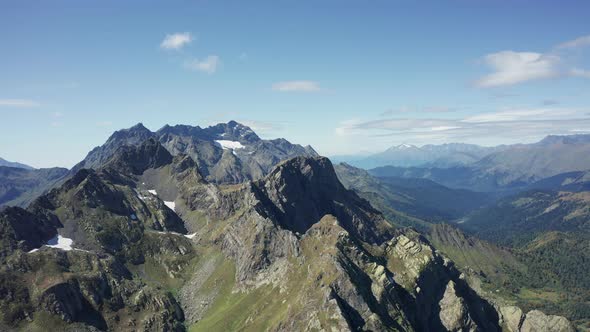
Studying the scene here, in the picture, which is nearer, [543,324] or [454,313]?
[454,313]

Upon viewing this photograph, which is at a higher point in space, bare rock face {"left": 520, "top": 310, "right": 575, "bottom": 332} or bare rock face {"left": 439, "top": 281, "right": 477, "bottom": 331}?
bare rock face {"left": 439, "top": 281, "right": 477, "bottom": 331}

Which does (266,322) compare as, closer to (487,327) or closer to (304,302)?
(304,302)

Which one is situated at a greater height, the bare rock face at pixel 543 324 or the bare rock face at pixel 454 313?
A: the bare rock face at pixel 454 313

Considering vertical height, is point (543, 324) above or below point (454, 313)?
below

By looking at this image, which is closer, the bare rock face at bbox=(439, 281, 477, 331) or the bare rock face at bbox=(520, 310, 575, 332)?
the bare rock face at bbox=(439, 281, 477, 331)

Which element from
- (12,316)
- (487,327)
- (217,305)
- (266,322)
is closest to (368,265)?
(266,322)
